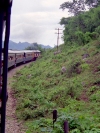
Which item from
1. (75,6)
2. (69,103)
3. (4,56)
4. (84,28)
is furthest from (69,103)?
(75,6)

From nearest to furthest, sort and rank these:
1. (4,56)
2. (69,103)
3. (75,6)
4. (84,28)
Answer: (4,56)
(69,103)
(84,28)
(75,6)

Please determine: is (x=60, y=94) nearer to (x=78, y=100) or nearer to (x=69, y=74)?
(x=78, y=100)

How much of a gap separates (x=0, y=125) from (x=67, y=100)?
8.82 metres

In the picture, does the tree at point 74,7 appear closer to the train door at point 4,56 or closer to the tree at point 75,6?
the tree at point 75,6

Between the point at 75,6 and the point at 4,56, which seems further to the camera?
the point at 75,6

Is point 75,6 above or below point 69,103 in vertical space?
above

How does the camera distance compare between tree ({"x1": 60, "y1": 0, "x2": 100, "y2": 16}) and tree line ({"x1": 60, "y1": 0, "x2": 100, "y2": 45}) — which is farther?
tree ({"x1": 60, "y1": 0, "x2": 100, "y2": 16})

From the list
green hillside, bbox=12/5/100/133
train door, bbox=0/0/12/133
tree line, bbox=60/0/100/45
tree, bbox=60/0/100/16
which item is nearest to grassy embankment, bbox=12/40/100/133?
green hillside, bbox=12/5/100/133

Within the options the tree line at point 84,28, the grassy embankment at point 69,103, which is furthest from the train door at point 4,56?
the tree line at point 84,28

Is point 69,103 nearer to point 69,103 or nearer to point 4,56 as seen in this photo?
point 69,103

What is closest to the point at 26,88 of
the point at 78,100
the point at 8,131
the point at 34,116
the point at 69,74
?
the point at 69,74

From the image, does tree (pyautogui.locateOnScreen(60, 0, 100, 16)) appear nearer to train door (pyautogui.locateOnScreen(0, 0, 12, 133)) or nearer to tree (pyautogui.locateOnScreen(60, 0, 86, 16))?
tree (pyautogui.locateOnScreen(60, 0, 86, 16))

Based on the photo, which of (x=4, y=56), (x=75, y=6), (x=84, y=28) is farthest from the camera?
(x=75, y=6)

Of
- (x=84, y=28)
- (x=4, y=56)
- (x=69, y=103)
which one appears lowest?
(x=69, y=103)
